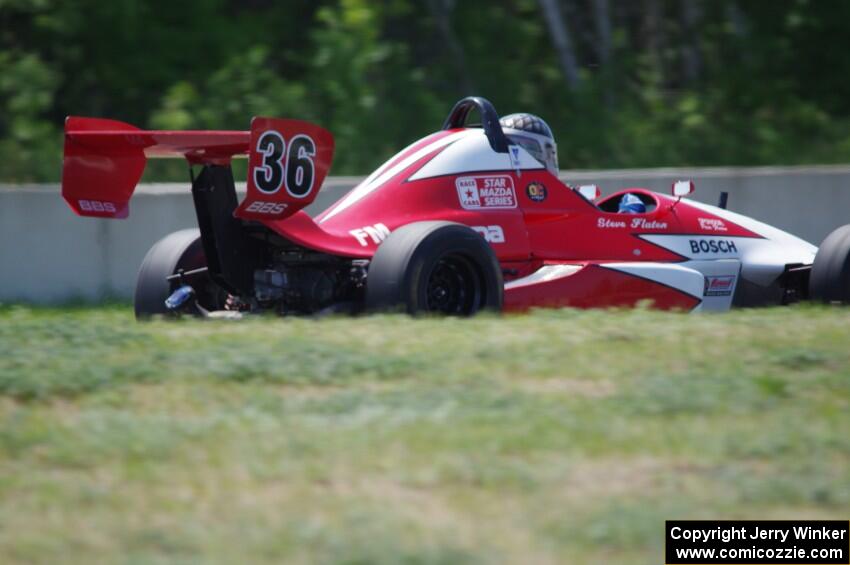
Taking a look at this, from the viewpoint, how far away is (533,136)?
8875mm

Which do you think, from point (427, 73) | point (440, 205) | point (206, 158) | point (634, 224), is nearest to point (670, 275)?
point (634, 224)

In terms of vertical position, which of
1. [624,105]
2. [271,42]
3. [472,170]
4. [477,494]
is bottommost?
[477,494]

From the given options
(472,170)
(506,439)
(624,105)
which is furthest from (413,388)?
(624,105)

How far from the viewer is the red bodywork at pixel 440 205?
22.6 feet

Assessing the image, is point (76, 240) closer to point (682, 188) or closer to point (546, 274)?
point (546, 274)

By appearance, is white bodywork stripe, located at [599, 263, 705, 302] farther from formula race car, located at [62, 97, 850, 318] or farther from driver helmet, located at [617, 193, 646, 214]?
driver helmet, located at [617, 193, 646, 214]

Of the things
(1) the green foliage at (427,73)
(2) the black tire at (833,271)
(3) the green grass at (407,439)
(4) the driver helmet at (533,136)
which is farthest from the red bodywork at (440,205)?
(1) the green foliage at (427,73)

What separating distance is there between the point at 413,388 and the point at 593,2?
53.6 ft

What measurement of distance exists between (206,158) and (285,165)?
1.93 feet

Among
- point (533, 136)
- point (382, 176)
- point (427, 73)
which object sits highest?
point (427, 73)

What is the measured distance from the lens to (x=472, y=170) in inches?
321

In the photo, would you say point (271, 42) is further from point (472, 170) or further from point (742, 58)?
point (472, 170)

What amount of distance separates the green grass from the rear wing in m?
0.93

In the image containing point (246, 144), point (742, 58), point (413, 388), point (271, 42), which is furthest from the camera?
point (742, 58)
